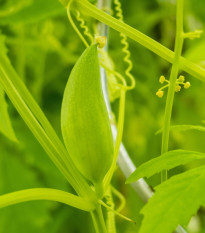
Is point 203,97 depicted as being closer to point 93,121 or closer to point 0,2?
point 0,2

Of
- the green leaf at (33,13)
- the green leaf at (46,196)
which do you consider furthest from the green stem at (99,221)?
the green leaf at (33,13)

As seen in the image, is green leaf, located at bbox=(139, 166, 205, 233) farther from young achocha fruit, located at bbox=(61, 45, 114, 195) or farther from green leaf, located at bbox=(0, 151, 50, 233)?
green leaf, located at bbox=(0, 151, 50, 233)

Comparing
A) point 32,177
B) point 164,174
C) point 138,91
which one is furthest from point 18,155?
point 164,174

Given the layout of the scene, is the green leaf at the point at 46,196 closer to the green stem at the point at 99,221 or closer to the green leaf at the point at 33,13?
the green stem at the point at 99,221

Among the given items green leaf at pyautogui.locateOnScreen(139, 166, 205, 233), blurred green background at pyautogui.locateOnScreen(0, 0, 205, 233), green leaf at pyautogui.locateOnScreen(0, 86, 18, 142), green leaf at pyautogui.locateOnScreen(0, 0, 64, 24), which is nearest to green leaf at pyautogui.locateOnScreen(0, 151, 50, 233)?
blurred green background at pyautogui.locateOnScreen(0, 0, 205, 233)

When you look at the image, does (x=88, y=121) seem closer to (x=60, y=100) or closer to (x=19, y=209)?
(x=19, y=209)

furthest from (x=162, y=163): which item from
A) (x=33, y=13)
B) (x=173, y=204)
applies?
(x=33, y=13)
